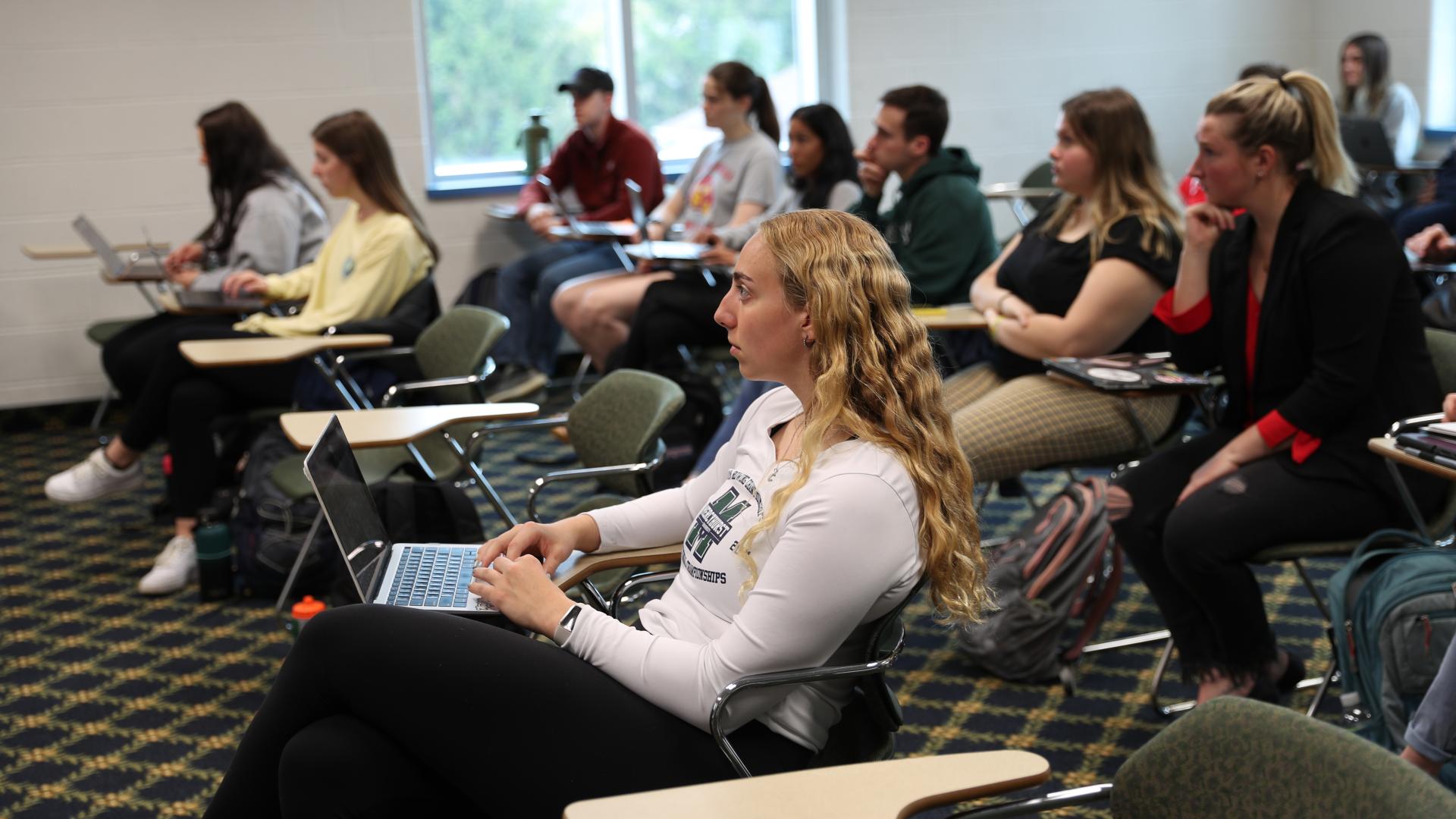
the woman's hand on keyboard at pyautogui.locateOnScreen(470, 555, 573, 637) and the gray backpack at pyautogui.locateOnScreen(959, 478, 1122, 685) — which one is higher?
the woman's hand on keyboard at pyautogui.locateOnScreen(470, 555, 573, 637)

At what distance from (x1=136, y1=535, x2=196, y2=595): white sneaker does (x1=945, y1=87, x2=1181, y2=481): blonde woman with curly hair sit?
82.7 inches

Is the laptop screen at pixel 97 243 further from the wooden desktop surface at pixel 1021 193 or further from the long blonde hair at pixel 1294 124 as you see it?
the long blonde hair at pixel 1294 124

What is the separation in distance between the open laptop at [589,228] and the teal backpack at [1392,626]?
3176 mm

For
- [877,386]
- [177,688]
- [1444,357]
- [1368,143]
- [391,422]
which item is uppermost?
[877,386]

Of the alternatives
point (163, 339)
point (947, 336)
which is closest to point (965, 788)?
point (947, 336)

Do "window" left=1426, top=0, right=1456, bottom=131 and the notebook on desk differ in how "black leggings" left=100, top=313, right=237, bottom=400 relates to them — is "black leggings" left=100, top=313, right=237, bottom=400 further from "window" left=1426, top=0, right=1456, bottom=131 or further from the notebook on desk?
"window" left=1426, top=0, right=1456, bottom=131

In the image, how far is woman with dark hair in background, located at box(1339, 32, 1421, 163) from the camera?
607 cm

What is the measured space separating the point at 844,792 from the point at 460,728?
498mm

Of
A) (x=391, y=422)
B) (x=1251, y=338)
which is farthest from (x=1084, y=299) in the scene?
(x=391, y=422)

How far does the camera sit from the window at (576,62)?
613cm

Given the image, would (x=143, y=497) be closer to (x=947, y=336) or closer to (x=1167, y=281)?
(x=947, y=336)

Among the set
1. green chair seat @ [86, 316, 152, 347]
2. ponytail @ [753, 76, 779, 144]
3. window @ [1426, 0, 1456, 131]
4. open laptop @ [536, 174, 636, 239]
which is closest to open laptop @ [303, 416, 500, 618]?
open laptop @ [536, 174, 636, 239]

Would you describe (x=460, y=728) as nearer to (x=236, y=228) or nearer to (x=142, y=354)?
(x=142, y=354)

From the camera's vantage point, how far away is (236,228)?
432 cm
